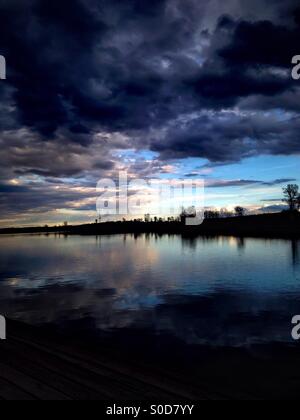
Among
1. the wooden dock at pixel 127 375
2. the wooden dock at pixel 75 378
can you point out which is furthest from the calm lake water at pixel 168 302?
the wooden dock at pixel 75 378

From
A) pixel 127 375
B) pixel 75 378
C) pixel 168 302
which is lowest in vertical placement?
pixel 168 302

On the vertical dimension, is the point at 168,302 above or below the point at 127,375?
below

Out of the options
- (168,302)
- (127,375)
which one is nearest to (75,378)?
(127,375)

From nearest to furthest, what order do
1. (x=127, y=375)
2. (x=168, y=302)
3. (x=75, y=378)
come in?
(x=75, y=378), (x=127, y=375), (x=168, y=302)

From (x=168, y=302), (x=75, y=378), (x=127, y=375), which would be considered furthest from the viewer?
(x=168, y=302)

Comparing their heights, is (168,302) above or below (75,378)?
below

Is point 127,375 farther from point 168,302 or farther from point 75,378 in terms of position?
point 168,302

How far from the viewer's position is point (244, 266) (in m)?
29.8

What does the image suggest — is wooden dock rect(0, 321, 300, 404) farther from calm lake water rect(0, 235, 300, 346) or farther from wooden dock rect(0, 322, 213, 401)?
calm lake water rect(0, 235, 300, 346)

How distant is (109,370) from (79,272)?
76.1ft

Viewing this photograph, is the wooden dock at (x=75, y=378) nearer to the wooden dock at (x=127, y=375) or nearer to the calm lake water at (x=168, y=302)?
the wooden dock at (x=127, y=375)

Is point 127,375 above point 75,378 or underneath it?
underneath

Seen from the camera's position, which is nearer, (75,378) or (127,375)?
(75,378)
